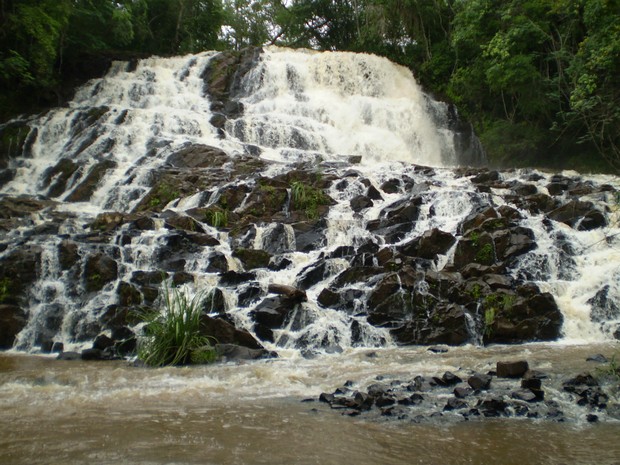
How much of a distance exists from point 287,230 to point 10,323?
5.79 meters

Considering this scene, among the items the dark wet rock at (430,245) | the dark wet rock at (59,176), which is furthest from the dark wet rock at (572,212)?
the dark wet rock at (59,176)

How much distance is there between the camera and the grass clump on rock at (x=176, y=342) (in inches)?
302

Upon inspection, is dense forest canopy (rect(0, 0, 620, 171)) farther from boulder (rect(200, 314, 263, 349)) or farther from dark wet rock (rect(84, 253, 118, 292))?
dark wet rock (rect(84, 253, 118, 292))

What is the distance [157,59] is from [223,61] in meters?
3.15

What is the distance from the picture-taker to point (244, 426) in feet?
15.7

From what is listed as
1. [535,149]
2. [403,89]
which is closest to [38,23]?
[403,89]

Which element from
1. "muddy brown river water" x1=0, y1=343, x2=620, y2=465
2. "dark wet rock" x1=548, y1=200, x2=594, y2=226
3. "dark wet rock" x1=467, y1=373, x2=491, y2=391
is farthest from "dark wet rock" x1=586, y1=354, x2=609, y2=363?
"dark wet rock" x1=548, y1=200, x2=594, y2=226

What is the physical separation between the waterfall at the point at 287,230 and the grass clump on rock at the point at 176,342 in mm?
1430

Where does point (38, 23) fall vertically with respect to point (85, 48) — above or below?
below

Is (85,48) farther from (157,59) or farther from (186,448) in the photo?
(186,448)

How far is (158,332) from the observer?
25.9 feet

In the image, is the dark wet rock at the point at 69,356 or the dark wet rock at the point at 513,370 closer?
the dark wet rock at the point at 513,370

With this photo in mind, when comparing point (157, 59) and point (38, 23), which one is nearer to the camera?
point (38, 23)

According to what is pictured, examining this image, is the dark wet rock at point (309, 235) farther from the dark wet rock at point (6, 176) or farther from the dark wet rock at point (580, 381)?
the dark wet rock at point (6, 176)
